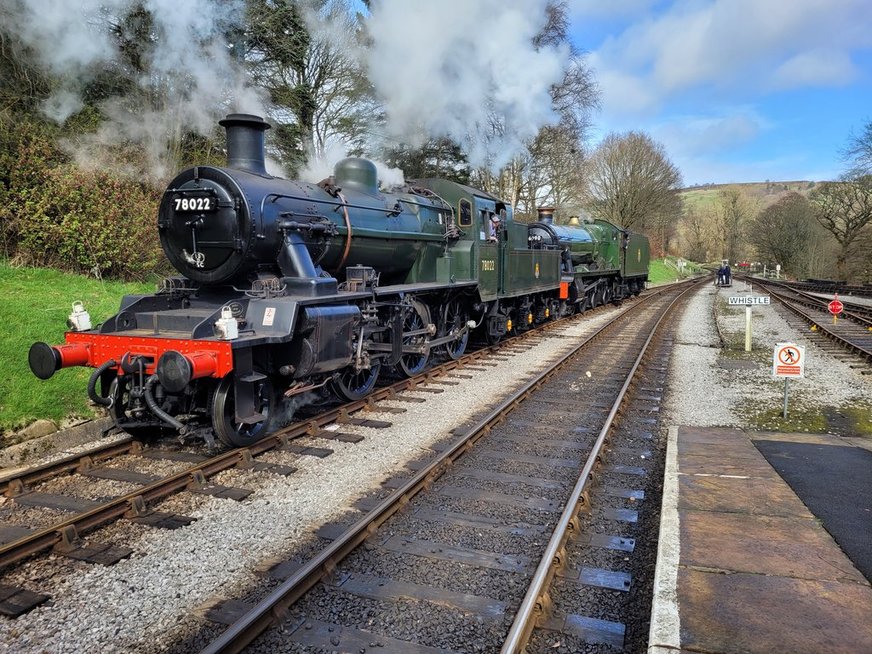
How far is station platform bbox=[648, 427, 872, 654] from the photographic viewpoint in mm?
2656

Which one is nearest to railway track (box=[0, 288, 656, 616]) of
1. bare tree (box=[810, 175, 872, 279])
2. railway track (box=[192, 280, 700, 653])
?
railway track (box=[192, 280, 700, 653])

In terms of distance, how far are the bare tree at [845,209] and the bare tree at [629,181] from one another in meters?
10.8

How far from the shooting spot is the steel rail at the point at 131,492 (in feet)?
12.2

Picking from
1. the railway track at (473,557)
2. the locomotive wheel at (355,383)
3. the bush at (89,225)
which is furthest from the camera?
the bush at (89,225)

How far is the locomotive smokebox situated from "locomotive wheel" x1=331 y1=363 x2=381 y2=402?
2.55 m

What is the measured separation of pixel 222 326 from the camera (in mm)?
4914

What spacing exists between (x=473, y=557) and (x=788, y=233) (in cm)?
5508

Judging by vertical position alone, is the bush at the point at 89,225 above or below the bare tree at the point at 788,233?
below

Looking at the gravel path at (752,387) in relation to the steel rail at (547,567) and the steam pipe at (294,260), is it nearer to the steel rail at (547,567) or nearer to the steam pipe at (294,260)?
the steel rail at (547,567)

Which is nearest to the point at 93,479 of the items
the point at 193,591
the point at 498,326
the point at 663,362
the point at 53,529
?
the point at 53,529

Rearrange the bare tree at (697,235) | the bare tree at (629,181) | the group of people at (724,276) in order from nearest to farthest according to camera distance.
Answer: the group of people at (724,276) < the bare tree at (629,181) < the bare tree at (697,235)

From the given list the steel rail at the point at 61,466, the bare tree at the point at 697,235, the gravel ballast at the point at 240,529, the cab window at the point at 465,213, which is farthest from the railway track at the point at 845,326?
the bare tree at the point at 697,235

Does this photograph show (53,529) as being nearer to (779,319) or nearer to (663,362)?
(663,362)

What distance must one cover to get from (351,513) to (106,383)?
3.13 m
